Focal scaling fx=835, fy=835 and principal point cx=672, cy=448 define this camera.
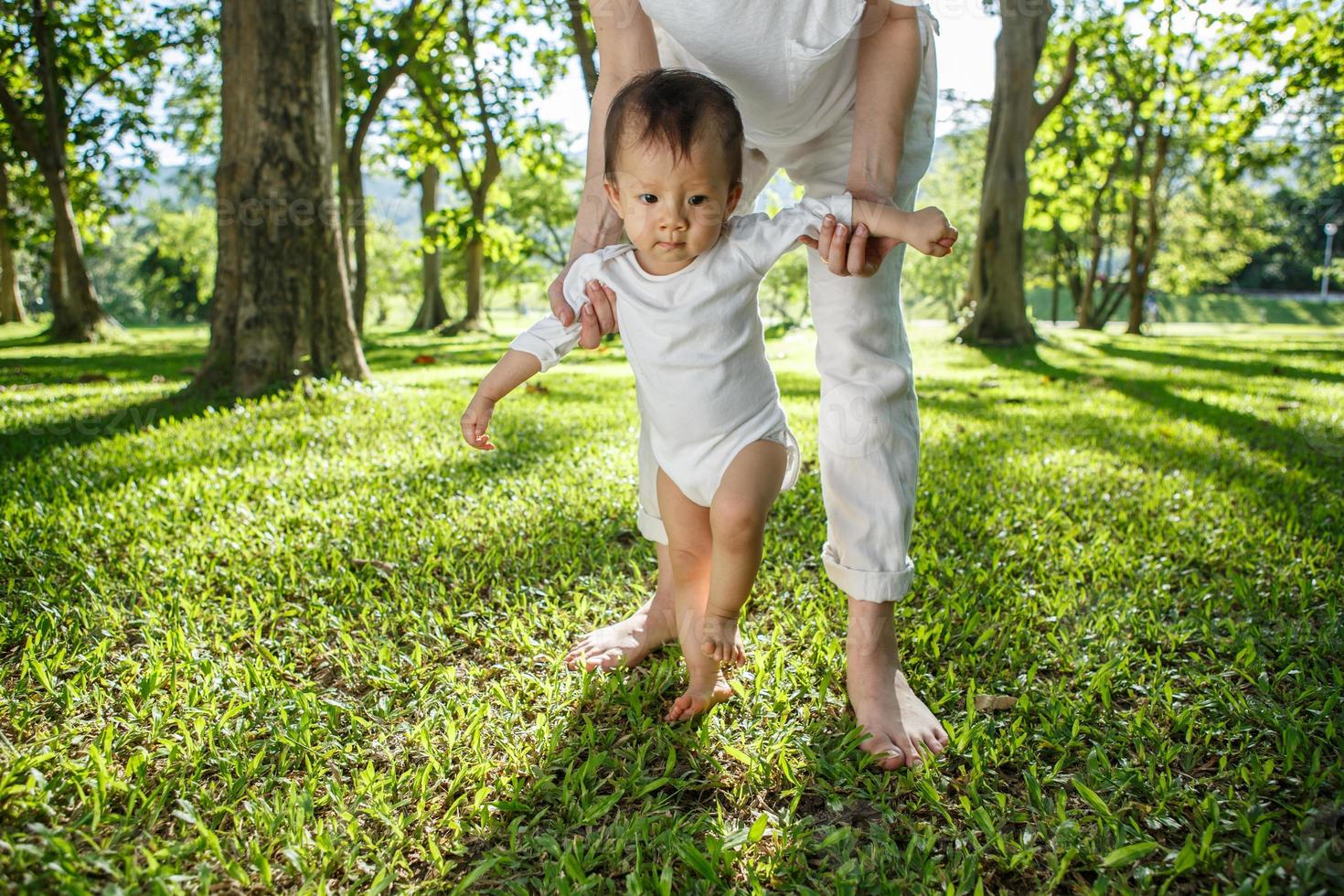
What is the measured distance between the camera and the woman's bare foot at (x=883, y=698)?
1.77 m

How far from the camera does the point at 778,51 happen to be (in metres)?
1.83

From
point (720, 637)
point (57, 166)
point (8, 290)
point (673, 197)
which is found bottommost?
point (720, 637)

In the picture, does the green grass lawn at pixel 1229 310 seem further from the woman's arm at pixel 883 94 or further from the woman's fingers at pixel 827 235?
the woman's fingers at pixel 827 235

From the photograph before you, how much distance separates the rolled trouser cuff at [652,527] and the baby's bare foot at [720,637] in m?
0.51

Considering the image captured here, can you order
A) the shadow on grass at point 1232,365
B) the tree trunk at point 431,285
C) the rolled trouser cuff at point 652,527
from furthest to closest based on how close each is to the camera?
the tree trunk at point 431,285, the shadow on grass at point 1232,365, the rolled trouser cuff at point 652,527

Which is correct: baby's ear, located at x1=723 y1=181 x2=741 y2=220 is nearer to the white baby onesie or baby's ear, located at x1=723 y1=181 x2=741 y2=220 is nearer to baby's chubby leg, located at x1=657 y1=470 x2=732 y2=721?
the white baby onesie

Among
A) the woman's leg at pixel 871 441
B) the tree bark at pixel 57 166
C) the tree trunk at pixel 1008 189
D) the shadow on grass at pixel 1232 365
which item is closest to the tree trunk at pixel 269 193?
the woman's leg at pixel 871 441

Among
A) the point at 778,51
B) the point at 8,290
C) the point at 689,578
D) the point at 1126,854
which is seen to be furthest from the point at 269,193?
the point at 8,290

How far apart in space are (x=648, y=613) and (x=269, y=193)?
4766mm

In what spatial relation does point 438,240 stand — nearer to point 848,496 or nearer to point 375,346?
point 375,346

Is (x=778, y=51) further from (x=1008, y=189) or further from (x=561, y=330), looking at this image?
(x=1008, y=189)

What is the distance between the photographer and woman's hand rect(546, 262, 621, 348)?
1.80 meters

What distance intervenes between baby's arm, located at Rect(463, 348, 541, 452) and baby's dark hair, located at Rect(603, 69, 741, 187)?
0.44 meters

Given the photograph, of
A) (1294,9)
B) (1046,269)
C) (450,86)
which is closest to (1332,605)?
(1294,9)
